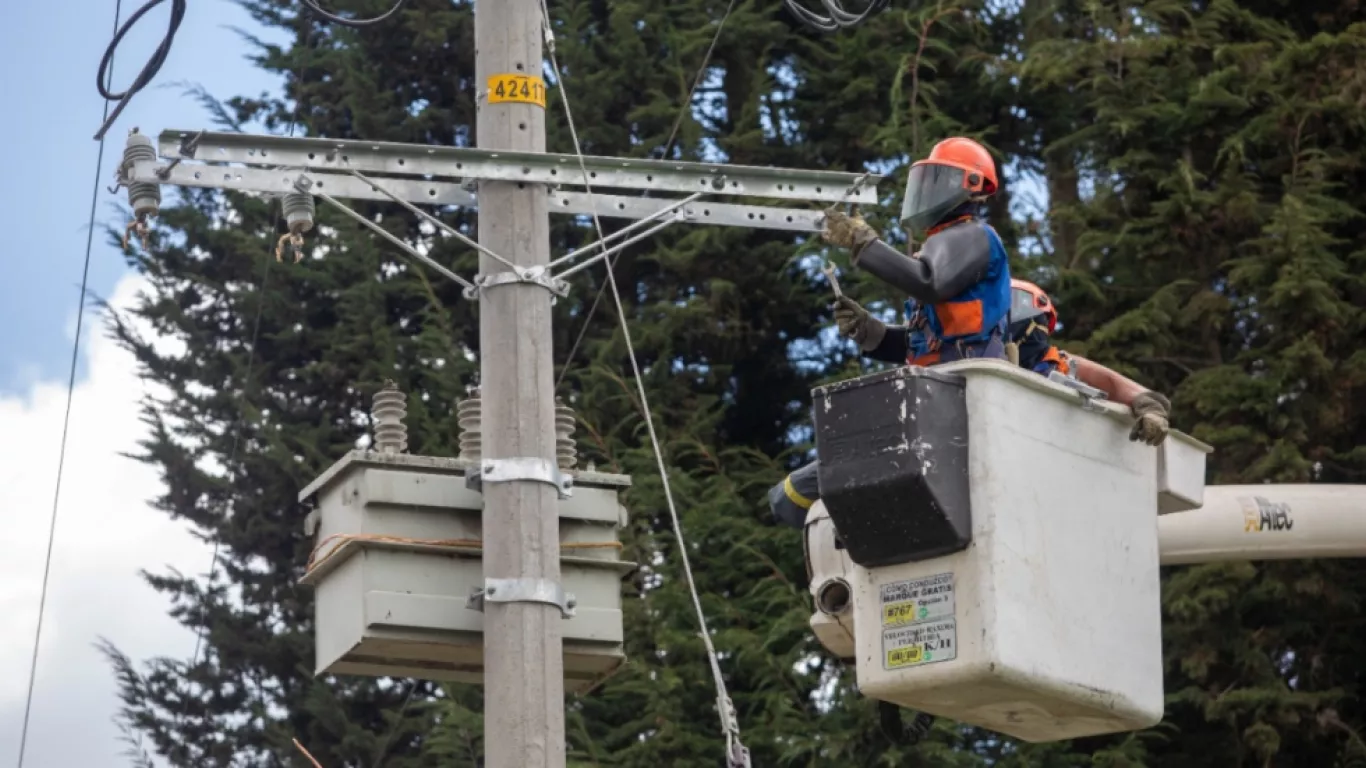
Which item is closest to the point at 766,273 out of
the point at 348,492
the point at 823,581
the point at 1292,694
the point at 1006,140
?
the point at 1006,140

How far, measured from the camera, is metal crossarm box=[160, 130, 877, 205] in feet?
34.1

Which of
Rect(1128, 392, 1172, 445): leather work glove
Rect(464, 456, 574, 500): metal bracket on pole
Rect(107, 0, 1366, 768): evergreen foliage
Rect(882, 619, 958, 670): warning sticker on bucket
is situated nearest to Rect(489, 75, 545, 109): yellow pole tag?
Rect(464, 456, 574, 500): metal bracket on pole

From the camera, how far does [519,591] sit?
33.3ft

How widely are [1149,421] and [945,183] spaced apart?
111cm

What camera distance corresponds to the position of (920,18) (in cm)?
1859

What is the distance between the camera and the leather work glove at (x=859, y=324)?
943cm

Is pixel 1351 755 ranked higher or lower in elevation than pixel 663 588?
lower

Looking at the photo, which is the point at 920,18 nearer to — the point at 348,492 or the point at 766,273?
the point at 766,273

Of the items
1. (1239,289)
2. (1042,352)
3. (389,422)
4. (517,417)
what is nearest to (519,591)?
(517,417)

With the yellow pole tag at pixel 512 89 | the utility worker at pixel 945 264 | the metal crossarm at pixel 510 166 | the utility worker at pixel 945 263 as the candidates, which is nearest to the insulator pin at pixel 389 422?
the metal crossarm at pixel 510 166

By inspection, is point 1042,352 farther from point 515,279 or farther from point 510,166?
point 510,166

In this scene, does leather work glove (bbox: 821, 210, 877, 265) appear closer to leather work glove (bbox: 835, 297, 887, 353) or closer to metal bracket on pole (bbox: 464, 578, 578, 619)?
leather work glove (bbox: 835, 297, 887, 353)

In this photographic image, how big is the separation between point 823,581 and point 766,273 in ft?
34.7

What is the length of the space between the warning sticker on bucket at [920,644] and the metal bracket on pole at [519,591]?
213cm
